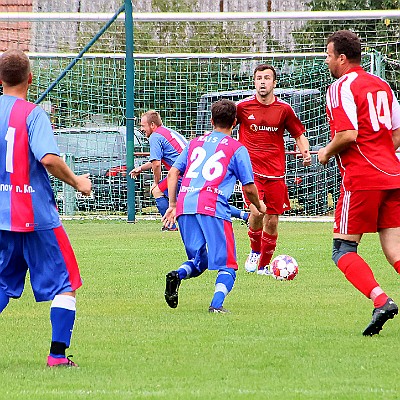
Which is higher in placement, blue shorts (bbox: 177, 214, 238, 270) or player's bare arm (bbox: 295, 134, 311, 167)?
player's bare arm (bbox: 295, 134, 311, 167)

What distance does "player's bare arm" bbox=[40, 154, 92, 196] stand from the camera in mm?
5816

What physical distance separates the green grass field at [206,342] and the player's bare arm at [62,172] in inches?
41.4

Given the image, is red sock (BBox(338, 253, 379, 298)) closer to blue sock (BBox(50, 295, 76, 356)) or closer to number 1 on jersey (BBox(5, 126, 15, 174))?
blue sock (BBox(50, 295, 76, 356))

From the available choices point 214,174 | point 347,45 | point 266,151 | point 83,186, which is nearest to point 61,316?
point 83,186

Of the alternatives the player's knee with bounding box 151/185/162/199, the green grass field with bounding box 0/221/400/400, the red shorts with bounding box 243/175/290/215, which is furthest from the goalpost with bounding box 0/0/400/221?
the green grass field with bounding box 0/221/400/400

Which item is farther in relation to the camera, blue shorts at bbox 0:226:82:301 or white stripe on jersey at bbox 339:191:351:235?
white stripe on jersey at bbox 339:191:351:235

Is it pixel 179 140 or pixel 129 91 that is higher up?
pixel 129 91

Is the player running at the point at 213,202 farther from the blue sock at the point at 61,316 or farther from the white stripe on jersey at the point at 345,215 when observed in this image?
the blue sock at the point at 61,316

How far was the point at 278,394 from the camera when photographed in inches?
210

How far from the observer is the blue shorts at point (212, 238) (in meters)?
8.42

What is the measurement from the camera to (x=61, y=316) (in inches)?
238

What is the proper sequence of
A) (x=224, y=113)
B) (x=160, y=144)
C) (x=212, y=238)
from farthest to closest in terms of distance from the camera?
(x=160, y=144)
(x=224, y=113)
(x=212, y=238)

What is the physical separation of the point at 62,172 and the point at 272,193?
6.00 meters

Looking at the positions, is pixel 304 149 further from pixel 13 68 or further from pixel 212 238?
pixel 13 68
